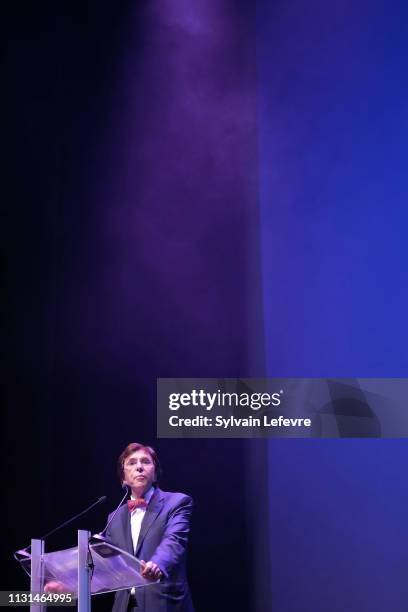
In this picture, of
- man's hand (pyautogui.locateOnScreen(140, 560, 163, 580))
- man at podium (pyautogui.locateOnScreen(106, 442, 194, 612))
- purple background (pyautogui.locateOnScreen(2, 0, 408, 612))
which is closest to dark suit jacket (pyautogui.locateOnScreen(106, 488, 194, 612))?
man at podium (pyautogui.locateOnScreen(106, 442, 194, 612))

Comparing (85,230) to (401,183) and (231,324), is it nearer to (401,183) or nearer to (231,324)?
(231,324)

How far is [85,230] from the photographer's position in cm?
462

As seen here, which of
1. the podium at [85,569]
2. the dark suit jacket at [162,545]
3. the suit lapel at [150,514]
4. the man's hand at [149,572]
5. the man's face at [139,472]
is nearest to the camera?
the podium at [85,569]

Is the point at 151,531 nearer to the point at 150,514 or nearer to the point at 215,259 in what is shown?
the point at 150,514

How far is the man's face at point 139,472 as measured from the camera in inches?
161

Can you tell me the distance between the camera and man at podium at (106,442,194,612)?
3.70m

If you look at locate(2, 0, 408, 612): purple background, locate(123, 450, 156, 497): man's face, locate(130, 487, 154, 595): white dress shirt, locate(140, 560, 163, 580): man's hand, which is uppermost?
locate(2, 0, 408, 612): purple background

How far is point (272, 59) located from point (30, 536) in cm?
306

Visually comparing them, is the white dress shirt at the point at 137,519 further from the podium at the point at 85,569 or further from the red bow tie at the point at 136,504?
the podium at the point at 85,569

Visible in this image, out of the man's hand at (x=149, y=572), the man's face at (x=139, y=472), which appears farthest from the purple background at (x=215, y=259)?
the man's hand at (x=149, y=572)

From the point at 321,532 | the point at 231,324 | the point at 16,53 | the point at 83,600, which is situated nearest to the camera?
the point at 83,600

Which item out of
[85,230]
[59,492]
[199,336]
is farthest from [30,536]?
[85,230]

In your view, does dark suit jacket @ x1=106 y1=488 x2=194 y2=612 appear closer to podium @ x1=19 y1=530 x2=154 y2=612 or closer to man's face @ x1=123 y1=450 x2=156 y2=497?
Result: man's face @ x1=123 y1=450 x2=156 y2=497

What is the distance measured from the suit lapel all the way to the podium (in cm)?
80
